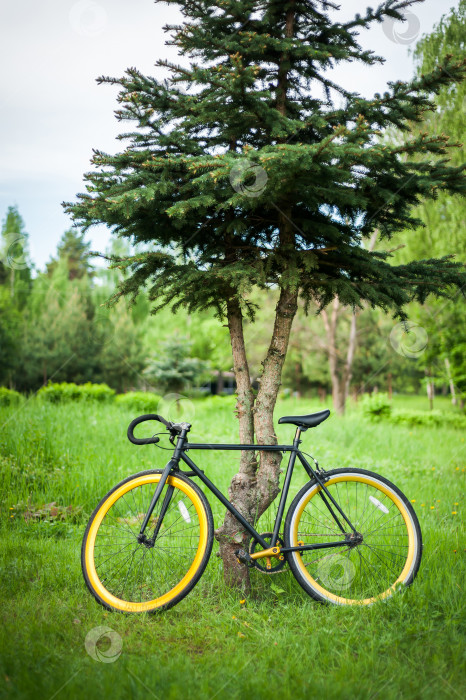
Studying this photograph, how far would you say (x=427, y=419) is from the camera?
11.0 meters

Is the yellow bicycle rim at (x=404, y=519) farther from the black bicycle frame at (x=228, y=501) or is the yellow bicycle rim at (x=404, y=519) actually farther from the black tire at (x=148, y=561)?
the black tire at (x=148, y=561)

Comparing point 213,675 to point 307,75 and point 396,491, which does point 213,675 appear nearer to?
point 396,491

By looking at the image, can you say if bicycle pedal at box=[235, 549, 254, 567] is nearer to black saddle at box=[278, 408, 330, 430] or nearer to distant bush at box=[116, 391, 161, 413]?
black saddle at box=[278, 408, 330, 430]

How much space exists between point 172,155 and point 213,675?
2539 millimetres

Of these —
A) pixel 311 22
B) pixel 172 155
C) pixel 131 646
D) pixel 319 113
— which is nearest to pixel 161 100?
pixel 172 155

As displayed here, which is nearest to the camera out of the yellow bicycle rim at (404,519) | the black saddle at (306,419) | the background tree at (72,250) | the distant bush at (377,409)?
the yellow bicycle rim at (404,519)

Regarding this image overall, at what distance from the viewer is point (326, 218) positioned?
3141 mm

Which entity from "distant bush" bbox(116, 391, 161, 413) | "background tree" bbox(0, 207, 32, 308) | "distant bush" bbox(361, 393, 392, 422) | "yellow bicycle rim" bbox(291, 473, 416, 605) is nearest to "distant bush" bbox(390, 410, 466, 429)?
"distant bush" bbox(361, 393, 392, 422)

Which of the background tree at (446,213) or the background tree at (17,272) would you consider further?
the background tree at (17,272)

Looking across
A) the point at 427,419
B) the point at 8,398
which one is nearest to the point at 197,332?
the point at 8,398

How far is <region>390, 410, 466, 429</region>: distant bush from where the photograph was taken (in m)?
10.7

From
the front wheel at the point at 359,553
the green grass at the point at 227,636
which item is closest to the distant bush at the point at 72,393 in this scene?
the green grass at the point at 227,636

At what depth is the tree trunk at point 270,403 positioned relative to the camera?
2932 millimetres

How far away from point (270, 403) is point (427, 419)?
9.13 metres
